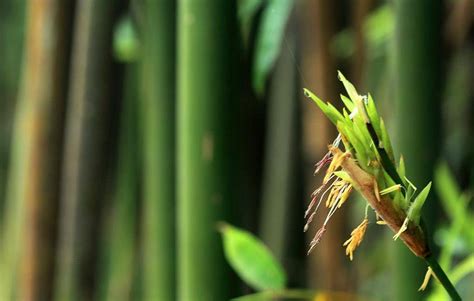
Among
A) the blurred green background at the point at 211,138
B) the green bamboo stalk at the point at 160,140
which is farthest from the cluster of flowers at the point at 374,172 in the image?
the green bamboo stalk at the point at 160,140

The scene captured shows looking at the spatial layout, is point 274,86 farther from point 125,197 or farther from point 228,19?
point 228,19

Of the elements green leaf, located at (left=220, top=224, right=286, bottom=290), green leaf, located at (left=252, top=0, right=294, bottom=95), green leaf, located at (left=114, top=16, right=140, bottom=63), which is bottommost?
green leaf, located at (left=220, top=224, right=286, bottom=290)

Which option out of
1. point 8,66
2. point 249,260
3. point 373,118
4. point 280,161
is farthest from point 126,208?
point 373,118

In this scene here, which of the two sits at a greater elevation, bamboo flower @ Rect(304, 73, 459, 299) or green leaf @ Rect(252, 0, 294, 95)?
green leaf @ Rect(252, 0, 294, 95)

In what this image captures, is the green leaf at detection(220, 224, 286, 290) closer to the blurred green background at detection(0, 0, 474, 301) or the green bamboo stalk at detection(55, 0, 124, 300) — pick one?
the blurred green background at detection(0, 0, 474, 301)

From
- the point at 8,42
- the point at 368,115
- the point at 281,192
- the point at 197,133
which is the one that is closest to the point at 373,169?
the point at 368,115

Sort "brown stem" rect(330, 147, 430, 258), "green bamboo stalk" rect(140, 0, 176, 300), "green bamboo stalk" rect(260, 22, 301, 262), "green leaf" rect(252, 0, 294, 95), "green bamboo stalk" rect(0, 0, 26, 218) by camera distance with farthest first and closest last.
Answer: "green bamboo stalk" rect(0, 0, 26, 218) → "green bamboo stalk" rect(260, 22, 301, 262) → "green bamboo stalk" rect(140, 0, 176, 300) → "green leaf" rect(252, 0, 294, 95) → "brown stem" rect(330, 147, 430, 258)

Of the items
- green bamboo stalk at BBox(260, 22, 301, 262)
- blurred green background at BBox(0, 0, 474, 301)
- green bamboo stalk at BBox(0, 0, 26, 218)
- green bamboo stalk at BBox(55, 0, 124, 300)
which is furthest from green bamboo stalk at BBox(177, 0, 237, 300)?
green bamboo stalk at BBox(0, 0, 26, 218)
